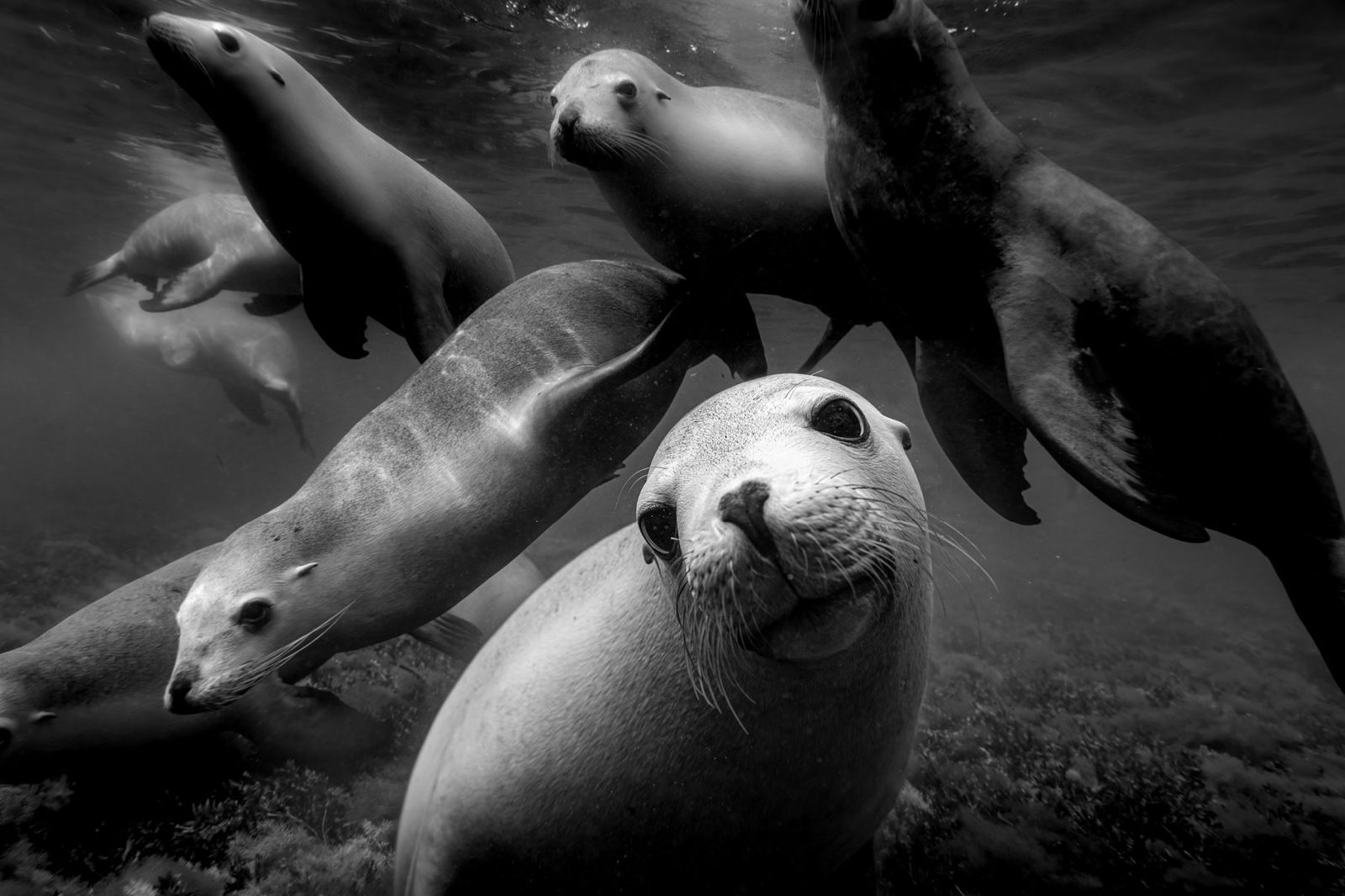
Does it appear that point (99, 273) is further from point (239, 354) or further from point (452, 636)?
point (452, 636)

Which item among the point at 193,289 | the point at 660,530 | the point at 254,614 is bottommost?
the point at 193,289

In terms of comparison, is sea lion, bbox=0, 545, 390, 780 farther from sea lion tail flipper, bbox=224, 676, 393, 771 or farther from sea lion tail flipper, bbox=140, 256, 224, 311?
sea lion tail flipper, bbox=140, 256, 224, 311

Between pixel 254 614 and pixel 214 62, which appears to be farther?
pixel 214 62

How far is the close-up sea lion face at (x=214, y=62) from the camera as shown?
3172 millimetres

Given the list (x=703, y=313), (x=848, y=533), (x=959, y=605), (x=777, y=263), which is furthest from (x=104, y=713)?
(x=959, y=605)

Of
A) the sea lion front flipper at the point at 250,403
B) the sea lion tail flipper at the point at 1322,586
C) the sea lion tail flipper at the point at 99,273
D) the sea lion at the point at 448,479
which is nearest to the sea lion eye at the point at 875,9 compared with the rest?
the sea lion at the point at 448,479

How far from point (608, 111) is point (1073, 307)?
2168 mm

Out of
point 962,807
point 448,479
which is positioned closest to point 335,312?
point 448,479

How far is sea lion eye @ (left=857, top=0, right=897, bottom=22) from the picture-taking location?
2.46 m

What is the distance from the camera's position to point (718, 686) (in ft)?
5.79

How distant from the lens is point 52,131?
1162 centimetres

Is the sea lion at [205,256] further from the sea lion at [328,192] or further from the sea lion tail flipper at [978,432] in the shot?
the sea lion tail flipper at [978,432]

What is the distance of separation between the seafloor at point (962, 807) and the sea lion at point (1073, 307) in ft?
5.18

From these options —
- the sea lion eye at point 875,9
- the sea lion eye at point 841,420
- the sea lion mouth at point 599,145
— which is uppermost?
the sea lion eye at point 875,9
